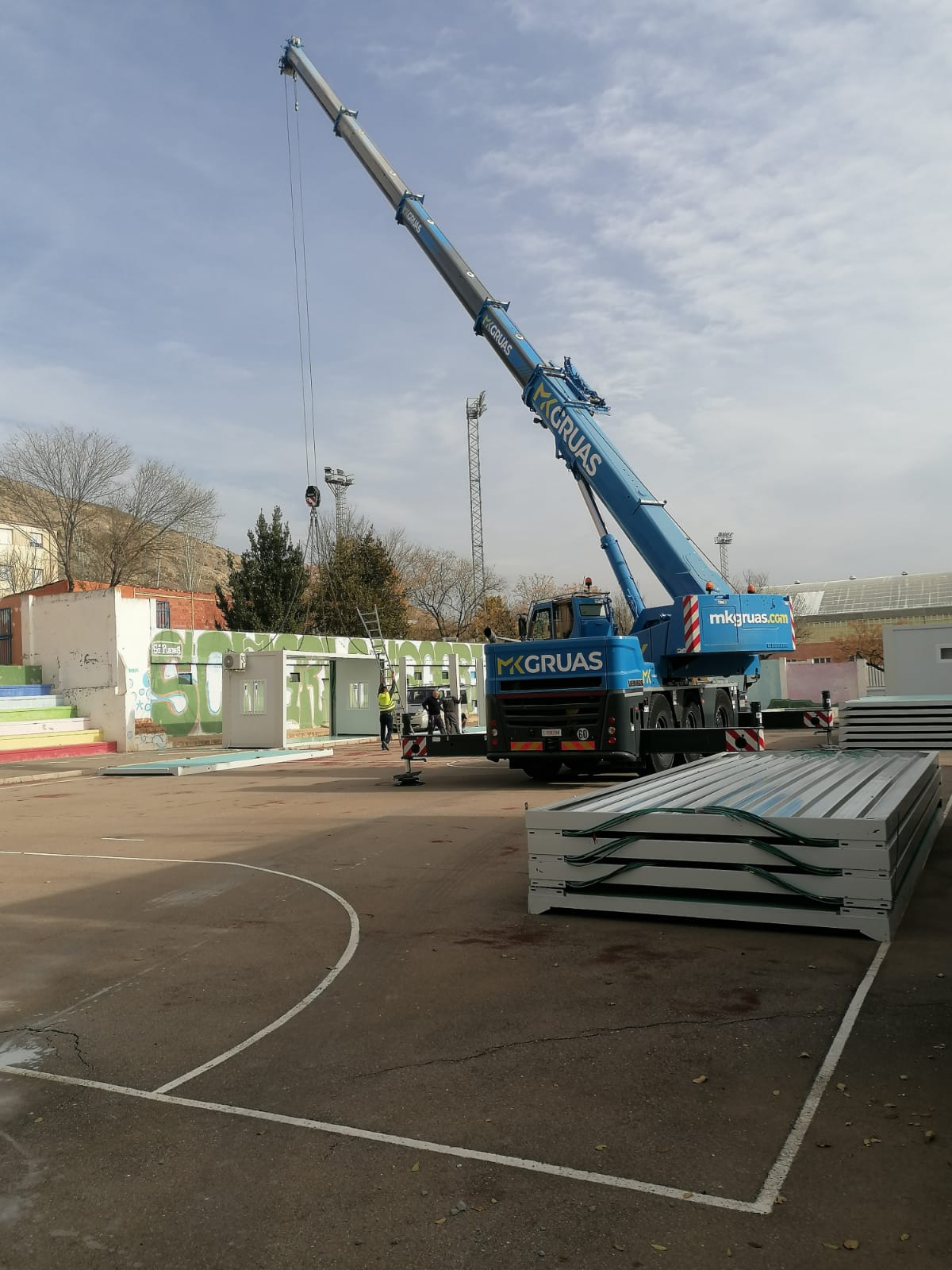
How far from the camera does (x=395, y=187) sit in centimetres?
2319

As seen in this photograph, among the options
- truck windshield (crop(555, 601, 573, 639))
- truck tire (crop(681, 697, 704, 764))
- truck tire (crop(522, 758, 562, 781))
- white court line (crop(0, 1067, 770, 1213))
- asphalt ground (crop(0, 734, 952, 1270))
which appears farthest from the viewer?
truck tire (crop(681, 697, 704, 764))

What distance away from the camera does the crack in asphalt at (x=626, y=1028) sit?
15.3ft

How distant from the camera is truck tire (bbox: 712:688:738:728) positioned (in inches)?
734

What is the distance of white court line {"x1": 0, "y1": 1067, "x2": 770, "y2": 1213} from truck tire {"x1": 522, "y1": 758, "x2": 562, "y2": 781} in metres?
12.1

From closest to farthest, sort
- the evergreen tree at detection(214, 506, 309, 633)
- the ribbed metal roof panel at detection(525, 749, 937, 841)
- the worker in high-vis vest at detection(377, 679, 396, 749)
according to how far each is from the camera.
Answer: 1. the ribbed metal roof panel at detection(525, 749, 937, 841)
2. the worker in high-vis vest at detection(377, 679, 396, 749)
3. the evergreen tree at detection(214, 506, 309, 633)

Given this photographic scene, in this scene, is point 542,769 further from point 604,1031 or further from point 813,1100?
point 813,1100

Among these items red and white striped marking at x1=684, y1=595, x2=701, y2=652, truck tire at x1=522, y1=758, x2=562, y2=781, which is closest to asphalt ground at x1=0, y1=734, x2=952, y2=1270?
truck tire at x1=522, y1=758, x2=562, y2=781

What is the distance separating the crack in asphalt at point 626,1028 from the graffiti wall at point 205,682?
23933mm

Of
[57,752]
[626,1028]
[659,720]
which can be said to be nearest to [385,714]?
[57,752]

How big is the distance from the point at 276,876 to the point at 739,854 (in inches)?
175

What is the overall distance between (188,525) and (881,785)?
49454mm

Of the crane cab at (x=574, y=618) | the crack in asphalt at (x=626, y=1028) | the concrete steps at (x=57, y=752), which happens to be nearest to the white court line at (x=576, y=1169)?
the crack in asphalt at (x=626, y=1028)

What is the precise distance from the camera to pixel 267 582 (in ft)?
158

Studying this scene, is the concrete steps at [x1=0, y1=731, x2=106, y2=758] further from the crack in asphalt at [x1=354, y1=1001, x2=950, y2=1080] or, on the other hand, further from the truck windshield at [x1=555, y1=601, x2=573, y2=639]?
the crack in asphalt at [x1=354, y1=1001, x2=950, y2=1080]
